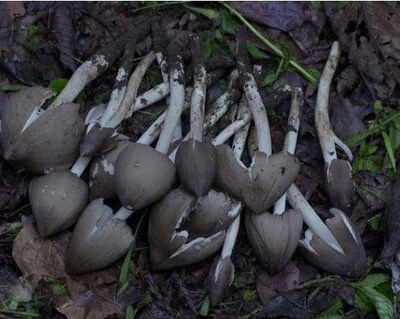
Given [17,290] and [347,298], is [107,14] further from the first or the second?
[347,298]

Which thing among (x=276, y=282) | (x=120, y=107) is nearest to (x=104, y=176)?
(x=120, y=107)

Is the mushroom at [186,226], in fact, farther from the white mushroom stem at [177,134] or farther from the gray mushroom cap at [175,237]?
the white mushroom stem at [177,134]

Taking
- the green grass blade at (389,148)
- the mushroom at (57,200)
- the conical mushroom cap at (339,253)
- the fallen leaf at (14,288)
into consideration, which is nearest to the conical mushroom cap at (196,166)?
the mushroom at (57,200)

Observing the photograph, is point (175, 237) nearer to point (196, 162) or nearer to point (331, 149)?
point (196, 162)

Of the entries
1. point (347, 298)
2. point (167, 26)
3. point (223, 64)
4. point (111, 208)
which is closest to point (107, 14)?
point (167, 26)

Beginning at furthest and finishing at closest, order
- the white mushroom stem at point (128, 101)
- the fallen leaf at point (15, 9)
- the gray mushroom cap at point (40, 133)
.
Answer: the fallen leaf at point (15, 9) → the white mushroom stem at point (128, 101) → the gray mushroom cap at point (40, 133)

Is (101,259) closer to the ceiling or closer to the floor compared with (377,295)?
closer to the ceiling

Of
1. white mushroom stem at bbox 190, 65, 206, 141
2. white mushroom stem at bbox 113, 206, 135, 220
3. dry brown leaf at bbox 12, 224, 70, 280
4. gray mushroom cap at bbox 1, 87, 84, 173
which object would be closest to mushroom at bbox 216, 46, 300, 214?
white mushroom stem at bbox 190, 65, 206, 141
